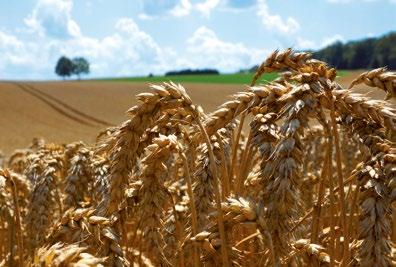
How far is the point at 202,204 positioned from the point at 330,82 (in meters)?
0.90

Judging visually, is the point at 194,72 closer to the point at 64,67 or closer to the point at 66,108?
the point at 64,67

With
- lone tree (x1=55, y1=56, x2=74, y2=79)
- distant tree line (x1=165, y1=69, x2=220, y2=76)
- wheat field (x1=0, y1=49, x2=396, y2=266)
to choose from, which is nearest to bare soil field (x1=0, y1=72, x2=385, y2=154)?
wheat field (x1=0, y1=49, x2=396, y2=266)

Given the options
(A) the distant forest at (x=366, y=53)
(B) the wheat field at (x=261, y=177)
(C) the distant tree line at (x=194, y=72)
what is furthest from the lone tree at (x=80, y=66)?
(B) the wheat field at (x=261, y=177)

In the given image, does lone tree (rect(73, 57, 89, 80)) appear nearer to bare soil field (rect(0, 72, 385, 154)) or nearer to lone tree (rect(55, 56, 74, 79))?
lone tree (rect(55, 56, 74, 79))

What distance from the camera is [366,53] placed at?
326 ft

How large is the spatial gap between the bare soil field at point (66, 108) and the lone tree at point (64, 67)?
49958 mm

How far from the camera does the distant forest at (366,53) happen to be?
92575mm

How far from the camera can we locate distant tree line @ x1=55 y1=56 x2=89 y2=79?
10912 cm

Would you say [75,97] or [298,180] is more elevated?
[298,180]

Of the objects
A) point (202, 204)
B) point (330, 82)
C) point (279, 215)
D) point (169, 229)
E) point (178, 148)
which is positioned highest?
point (330, 82)

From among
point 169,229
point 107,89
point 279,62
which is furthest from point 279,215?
point 107,89

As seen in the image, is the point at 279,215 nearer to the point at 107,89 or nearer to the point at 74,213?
the point at 74,213

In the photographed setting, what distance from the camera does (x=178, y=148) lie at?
2.03 m

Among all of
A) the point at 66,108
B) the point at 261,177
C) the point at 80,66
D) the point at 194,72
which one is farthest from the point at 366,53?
the point at 261,177
